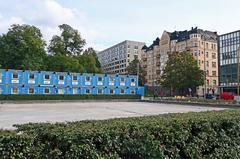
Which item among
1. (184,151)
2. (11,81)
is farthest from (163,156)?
(11,81)

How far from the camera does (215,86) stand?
75875 millimetres

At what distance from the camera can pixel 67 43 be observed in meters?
58.0

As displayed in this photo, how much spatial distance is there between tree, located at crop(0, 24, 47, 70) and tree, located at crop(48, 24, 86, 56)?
6591 mm

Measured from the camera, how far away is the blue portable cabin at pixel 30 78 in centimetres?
3862

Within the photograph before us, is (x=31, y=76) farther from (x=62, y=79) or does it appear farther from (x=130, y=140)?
(x=130, y=140)

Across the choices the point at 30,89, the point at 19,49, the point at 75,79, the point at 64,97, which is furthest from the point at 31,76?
the point at 19,49

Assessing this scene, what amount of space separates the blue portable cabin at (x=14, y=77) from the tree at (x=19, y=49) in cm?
863

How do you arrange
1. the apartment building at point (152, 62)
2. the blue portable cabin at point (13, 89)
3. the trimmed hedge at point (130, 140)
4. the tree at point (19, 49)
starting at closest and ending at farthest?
1. the trimmed hedge at point (130, 140)
2. the blue portable cabin at point (13, 89)
3. the tree at point (19, 49)
4. the apartment building at point (152, 62)

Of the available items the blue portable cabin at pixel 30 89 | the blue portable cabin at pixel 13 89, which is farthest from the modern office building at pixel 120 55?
the blue portable cabin at pixel 13 89

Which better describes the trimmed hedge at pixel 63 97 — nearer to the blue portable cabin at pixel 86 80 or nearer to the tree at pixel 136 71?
the blue portable cabin at pixel 86 80

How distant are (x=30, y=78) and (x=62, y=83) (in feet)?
17.3

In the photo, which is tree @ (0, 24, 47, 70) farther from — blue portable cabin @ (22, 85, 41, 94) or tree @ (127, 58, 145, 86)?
tree @ (127, 58, 145, 86)

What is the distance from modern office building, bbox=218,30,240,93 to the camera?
56.7m

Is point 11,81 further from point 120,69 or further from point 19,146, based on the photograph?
point 120,69
